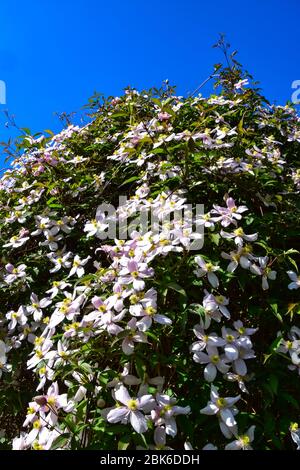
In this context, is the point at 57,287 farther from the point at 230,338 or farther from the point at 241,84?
the point at 241,84

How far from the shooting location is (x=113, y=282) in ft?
3.68

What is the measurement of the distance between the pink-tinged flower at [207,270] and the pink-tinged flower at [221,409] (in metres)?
0.25

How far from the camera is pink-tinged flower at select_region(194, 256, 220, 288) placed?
3.49 ft

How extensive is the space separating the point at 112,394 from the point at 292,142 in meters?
1.45

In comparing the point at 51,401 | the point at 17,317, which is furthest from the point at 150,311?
the point at 17,317

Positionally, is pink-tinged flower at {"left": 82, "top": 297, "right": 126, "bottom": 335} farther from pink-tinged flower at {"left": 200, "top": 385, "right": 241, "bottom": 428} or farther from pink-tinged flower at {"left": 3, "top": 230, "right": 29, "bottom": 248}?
pink-tinged flower at {"left": 3, "top": 230, "right": 29, "bottom": 248}

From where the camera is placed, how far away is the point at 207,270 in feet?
3.52

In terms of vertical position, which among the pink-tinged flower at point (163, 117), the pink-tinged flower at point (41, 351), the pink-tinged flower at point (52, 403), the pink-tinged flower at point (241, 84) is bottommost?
the pink-tinged flower at point (52, 403)

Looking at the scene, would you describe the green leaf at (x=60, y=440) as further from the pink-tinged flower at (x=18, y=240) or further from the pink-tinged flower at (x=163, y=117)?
the pink-tinged flower at (x=163, y=117)

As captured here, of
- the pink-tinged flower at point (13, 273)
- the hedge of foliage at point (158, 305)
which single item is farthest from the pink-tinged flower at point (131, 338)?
the pink-tinged flower at point (13, 273)

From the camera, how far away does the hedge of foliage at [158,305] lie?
3.09ft

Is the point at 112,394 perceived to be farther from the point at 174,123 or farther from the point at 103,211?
the point at 174,123

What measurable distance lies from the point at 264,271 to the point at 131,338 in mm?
385
